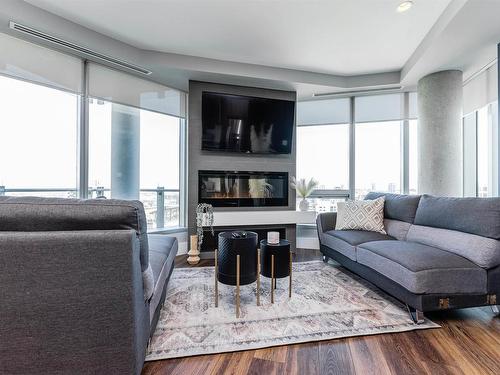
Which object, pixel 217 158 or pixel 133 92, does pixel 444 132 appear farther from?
pixel 133 92

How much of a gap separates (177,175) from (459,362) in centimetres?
364

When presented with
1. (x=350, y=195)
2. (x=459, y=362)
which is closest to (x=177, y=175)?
(x=350, y=195)

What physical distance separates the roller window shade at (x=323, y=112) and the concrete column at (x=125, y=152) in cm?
254

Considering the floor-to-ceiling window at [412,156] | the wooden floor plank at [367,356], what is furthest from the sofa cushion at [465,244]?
the floor-to-ceiling window at [412,156]

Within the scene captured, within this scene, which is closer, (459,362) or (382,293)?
(459,362)

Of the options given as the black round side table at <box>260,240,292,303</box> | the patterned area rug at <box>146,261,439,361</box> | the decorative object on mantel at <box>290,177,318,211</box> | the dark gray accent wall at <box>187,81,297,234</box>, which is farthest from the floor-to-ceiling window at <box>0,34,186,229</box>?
the black round side table at <box>260,240,292,303</box>

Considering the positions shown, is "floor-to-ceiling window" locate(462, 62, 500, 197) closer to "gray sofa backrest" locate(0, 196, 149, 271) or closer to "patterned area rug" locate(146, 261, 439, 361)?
"patterned area rug" locate(146, 261, 439, 361)

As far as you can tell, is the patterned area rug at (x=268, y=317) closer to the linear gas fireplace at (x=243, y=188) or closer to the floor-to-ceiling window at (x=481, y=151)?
the linear gas fireplace at (x=243, y=188)

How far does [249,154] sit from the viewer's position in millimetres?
3938

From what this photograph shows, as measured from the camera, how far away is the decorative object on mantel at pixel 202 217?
11.2 feet

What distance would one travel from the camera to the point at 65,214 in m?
1.13

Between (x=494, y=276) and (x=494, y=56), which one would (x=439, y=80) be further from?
(x=494, y=276)

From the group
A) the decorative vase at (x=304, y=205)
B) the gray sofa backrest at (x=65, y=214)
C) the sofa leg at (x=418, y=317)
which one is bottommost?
the sofa leg at (x=418, y=317)

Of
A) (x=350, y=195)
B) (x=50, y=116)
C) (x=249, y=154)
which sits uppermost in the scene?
(x=50, y=116)
